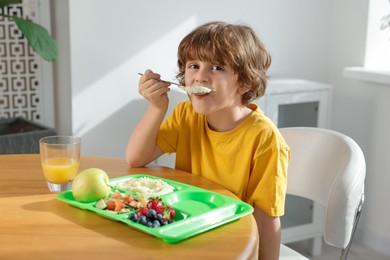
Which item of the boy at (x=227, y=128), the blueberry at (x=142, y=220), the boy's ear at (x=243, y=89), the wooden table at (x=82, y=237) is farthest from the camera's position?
the boy's ear at (x=243, y=89)

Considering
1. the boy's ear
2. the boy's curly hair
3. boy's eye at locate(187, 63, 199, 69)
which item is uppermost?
the boy's curly hair

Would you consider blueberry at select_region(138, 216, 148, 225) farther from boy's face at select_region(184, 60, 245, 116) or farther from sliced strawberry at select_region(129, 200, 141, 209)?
boy's face at select_region(184, 60, 245, 116)

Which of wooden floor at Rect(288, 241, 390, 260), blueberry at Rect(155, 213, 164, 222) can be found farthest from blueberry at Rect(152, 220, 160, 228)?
wooden floor at Rect(288, 241, 390, 260)

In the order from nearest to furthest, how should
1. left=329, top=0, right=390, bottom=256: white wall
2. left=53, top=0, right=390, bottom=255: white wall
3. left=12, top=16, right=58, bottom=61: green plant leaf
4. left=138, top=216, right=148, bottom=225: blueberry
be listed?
1. left=138, top=216, right=148, bottom=225: blueberry
2. left=12, top=16, right=58, bottom=61: green plant leaf
3. left=53, top=0, right=390, bottom=255: white wall
4. left=329, top=0, right=390, bottom=256: white wall

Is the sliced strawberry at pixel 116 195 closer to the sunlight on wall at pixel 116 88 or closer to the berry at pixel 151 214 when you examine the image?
the berry at pixel 151 214

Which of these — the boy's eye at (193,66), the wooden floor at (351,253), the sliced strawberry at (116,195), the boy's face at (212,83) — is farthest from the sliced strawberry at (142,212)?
the wooden floor at (351,253)

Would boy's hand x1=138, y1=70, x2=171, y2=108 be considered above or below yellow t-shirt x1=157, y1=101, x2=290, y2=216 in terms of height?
above

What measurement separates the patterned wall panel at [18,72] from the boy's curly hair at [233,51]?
4.04ft

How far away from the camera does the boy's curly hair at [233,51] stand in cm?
152

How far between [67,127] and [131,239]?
64.9 inches

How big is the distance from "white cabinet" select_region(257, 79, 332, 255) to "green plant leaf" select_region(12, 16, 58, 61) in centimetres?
95

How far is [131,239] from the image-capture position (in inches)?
43.8

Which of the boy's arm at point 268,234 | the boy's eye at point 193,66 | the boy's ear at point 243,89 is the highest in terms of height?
the boy's eye at point 193,66

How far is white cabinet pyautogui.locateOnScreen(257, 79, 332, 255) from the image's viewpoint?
2.69m
